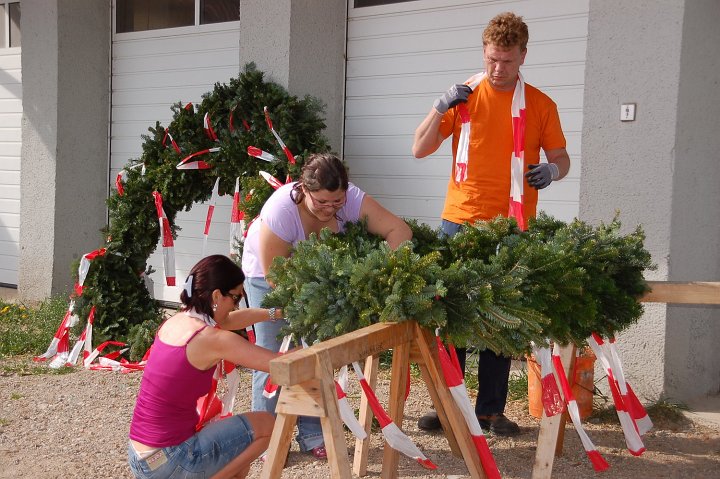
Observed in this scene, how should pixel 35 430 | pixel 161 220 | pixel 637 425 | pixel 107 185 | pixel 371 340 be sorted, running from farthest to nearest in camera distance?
pixel 107 185
pixel 161 220
pixel 35 430
pixel 637 425
pixel 371 340

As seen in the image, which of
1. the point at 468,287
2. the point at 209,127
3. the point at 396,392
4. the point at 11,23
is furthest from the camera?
the point at 11,23

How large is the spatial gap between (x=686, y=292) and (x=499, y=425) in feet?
4.54

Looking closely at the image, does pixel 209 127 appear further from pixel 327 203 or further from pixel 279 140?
pixel 327 203

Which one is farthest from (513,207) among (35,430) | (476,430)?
(35,430)

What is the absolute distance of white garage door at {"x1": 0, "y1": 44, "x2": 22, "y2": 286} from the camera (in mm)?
9516

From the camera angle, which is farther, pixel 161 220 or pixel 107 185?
pixel 107 185

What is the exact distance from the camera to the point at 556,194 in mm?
5852

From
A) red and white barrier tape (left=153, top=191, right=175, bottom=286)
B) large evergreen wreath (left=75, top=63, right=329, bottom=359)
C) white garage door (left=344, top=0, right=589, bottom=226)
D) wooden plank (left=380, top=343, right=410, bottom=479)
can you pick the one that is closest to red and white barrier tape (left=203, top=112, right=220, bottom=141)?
large evergreen wreath (left=75, top=63, right=329, bottom=359)

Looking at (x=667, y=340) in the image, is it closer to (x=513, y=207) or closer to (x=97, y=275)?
(x=513, y=207)

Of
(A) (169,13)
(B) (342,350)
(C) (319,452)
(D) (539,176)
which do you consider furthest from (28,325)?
(B) (342,350)

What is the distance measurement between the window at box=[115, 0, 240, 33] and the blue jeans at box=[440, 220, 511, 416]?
13.8ft

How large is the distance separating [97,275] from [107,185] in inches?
106

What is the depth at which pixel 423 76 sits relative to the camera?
6.49 meters

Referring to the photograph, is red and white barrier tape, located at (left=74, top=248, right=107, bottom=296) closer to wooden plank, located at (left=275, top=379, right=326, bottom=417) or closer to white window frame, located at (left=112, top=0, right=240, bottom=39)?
white window frame, located at (left=112, top=0, right=240, bottom=39)
